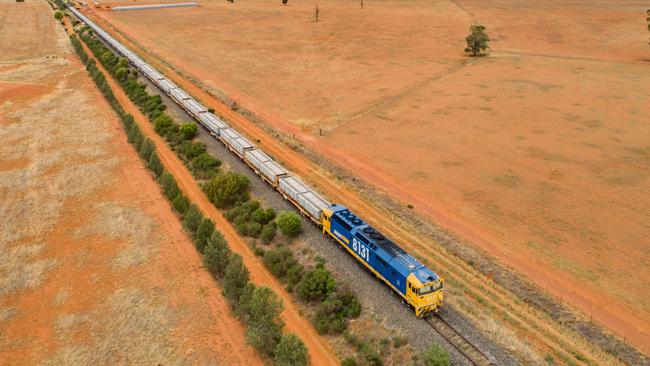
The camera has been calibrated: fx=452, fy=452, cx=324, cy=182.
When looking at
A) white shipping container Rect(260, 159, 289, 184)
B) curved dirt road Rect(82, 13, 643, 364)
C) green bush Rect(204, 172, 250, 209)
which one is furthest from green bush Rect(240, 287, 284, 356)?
white shipping container Rect(260, 159, 289, 184)

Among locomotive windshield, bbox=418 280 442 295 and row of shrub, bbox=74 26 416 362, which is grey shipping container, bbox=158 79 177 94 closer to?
row of shrub, bbox=74 26 416 362

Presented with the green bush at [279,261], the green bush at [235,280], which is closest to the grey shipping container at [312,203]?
the green bush at [279,261]

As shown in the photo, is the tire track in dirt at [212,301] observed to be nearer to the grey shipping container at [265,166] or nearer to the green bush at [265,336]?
the green bush at [265,336]

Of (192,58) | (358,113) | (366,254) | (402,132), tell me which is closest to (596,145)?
(402,132)

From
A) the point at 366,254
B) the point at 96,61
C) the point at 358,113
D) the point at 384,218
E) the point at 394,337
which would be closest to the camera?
the point at 394,337

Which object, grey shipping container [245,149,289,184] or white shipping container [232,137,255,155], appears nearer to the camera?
grey shipping container [245,149,289,184]

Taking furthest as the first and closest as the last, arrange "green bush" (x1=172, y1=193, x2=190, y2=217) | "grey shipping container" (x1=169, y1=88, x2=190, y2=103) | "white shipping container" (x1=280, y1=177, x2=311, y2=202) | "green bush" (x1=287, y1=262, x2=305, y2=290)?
1. "grey shipping container" (x1=169, y1=88, x2=190, y2=103)
2. "green bush" (x1=172, y1=193, x2=190, y2=217)
3. "white shipping container" (x1=280, y1=177, x2=311, y2=202)
4. "green bush" (x1=287, y1=262, x2=305, y2=290)

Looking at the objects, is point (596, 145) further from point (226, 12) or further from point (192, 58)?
point (226, 12)

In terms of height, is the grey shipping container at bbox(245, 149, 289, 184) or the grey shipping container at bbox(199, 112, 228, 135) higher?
the grey shipping container at bbox(199, 112, 228, 135)
